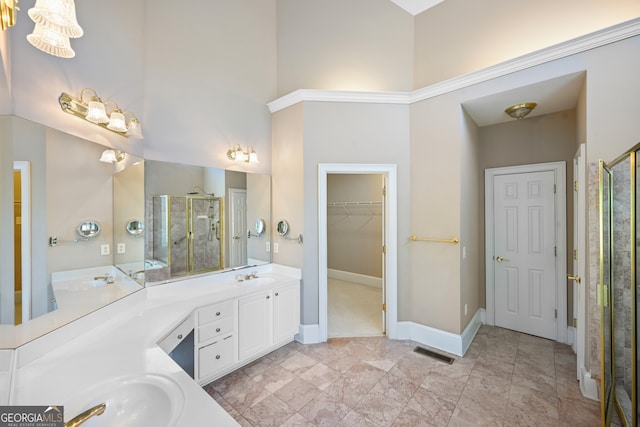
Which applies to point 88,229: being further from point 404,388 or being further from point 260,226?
point 404,388

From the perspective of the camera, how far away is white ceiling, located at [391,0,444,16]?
3.18m

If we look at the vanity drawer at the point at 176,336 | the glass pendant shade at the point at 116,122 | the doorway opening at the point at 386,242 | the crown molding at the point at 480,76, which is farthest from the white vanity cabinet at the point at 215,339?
the crown molding at the point at 480,76

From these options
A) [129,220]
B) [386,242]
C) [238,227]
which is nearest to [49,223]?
[129,220]

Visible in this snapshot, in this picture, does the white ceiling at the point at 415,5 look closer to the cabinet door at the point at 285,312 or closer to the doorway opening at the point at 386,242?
the doorway opening at the point at 386,242

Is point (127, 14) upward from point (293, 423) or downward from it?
upward

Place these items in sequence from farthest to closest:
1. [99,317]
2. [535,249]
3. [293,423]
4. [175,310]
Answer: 1. [535,249]
2. [175,310]
3. [293,423]
4. [99,317]

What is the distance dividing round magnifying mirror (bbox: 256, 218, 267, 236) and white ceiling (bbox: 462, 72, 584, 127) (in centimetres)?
263

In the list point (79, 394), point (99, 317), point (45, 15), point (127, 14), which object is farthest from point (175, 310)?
point (127, 14)

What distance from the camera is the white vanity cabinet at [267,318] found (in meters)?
2.51

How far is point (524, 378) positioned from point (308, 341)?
211 cm

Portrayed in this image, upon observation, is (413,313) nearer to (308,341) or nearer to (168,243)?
(308,341)

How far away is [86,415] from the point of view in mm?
880

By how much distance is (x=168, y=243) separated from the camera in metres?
2.46

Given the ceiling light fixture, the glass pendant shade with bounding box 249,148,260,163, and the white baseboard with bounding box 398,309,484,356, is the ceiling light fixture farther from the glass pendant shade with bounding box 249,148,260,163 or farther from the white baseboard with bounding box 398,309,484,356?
the glass pendant shade with bounding box 249,148,260,163
